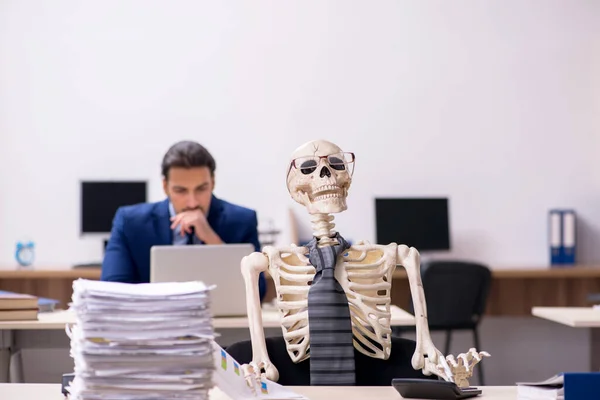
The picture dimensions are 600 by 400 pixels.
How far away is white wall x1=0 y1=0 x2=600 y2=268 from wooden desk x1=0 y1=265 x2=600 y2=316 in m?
0.30

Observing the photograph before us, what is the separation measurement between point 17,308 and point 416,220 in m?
3.07

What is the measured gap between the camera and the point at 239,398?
1.61 meters

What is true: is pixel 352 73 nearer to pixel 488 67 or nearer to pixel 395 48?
pixel 395 48

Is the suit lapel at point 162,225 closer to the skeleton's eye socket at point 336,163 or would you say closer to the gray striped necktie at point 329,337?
the skeleton's eye socket at point 336,163

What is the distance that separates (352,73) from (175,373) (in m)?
4.75

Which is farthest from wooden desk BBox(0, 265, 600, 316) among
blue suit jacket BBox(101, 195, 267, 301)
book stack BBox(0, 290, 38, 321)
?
book stack BBox(0, 290, 38, 321)

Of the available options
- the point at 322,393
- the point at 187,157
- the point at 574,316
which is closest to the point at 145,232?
the point at 187,157

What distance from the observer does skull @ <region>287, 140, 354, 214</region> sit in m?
2.34

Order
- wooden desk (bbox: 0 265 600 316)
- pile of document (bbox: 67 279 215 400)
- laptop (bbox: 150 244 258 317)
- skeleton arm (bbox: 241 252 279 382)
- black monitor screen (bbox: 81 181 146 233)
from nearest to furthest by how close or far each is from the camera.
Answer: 1. pile of document (bbox: 67 279 215 400)
2. skeleton arm (bbox: 241 252 279 382)
3. laptop (bbox: 150 244 258 317)
4. wooden desk (bbox: 0 265 600 316)
5. black monitor screen (bbox: 81 181 146 233)

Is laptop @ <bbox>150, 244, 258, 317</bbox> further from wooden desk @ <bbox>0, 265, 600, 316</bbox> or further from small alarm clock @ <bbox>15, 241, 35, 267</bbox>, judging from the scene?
small alarm clock @ <bbox>15, 241, 35, 267</bbox>

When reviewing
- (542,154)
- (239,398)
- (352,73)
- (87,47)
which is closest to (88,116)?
(87,47)

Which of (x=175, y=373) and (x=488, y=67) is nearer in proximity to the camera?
(x=175, y=373)

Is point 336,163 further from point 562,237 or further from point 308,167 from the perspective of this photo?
point 562,237

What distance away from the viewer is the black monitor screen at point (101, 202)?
572 cm
